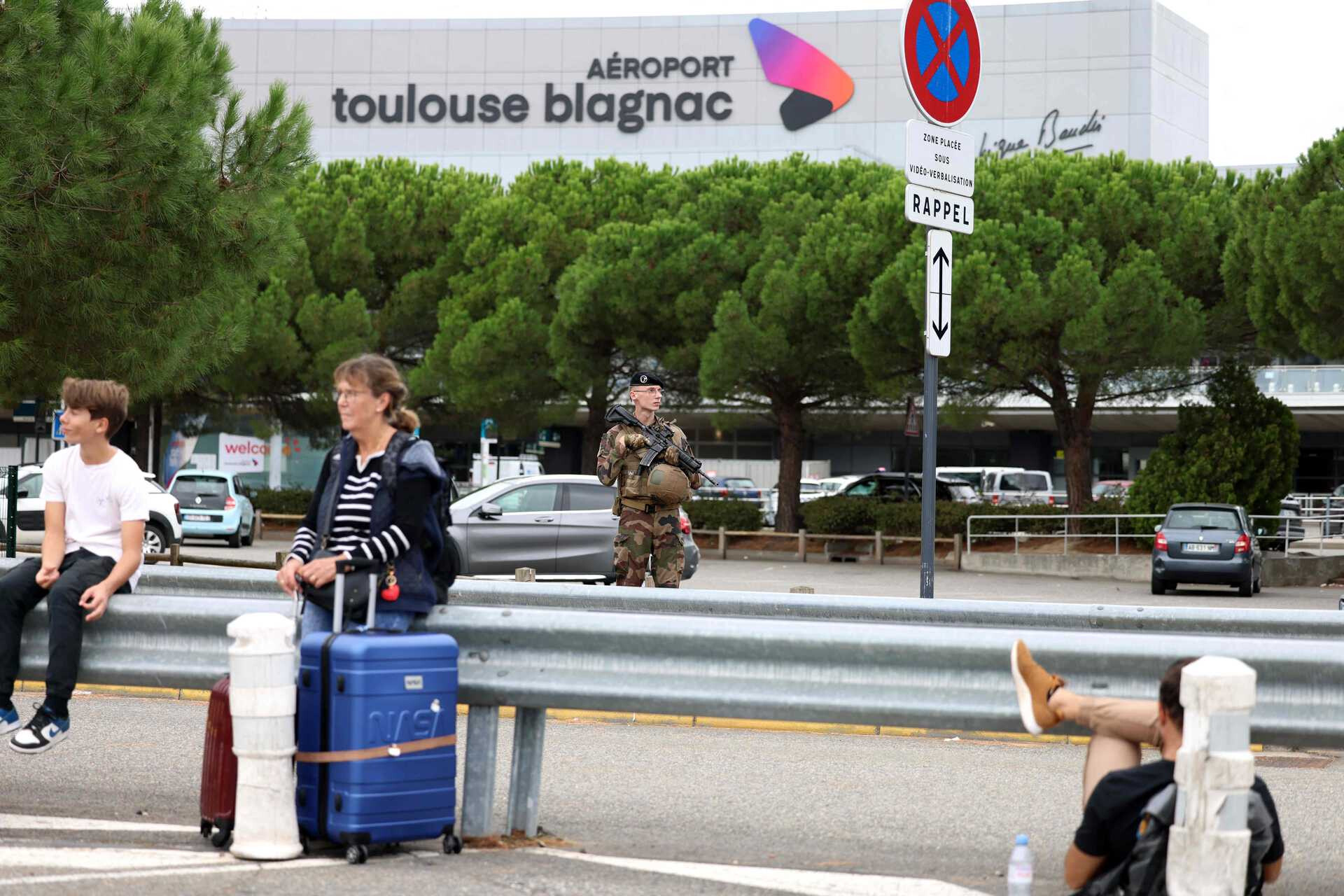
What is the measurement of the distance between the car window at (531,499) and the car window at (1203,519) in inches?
404

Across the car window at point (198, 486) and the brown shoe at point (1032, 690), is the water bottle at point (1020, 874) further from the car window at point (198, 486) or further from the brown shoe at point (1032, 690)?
the car window at point (198, 486)

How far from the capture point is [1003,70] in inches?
2689

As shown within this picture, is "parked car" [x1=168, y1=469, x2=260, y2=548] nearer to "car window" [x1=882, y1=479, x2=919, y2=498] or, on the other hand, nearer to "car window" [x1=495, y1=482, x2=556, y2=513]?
"car window" [x1=495, y1=482, x2=556, y2=513]

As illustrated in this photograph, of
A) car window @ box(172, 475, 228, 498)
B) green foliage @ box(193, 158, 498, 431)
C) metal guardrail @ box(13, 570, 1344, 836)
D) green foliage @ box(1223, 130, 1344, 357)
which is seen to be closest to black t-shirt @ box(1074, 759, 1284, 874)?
metal guardrail @ box(13, 570, 1344, 836)

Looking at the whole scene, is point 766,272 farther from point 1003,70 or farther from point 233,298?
point 1003,70

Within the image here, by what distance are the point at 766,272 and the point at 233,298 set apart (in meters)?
17.9

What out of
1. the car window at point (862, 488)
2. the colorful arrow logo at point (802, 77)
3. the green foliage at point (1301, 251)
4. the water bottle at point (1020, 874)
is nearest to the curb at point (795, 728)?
the water bottle at point (1020, 874)

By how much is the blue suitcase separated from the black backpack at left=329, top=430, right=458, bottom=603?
1.09 ft

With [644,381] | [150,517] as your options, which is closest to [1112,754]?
[644,381]

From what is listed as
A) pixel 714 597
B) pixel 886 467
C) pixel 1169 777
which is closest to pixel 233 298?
pixel 714 597

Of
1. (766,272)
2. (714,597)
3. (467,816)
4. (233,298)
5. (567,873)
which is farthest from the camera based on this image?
(766,272)

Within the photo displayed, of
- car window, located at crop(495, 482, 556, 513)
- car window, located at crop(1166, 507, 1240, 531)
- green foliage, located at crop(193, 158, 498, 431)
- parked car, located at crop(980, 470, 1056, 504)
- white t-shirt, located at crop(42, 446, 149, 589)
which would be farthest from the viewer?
parked car, located at crop(980, 470, 1056, 504)

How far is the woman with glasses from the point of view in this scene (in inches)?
215

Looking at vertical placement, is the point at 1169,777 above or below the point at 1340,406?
below
